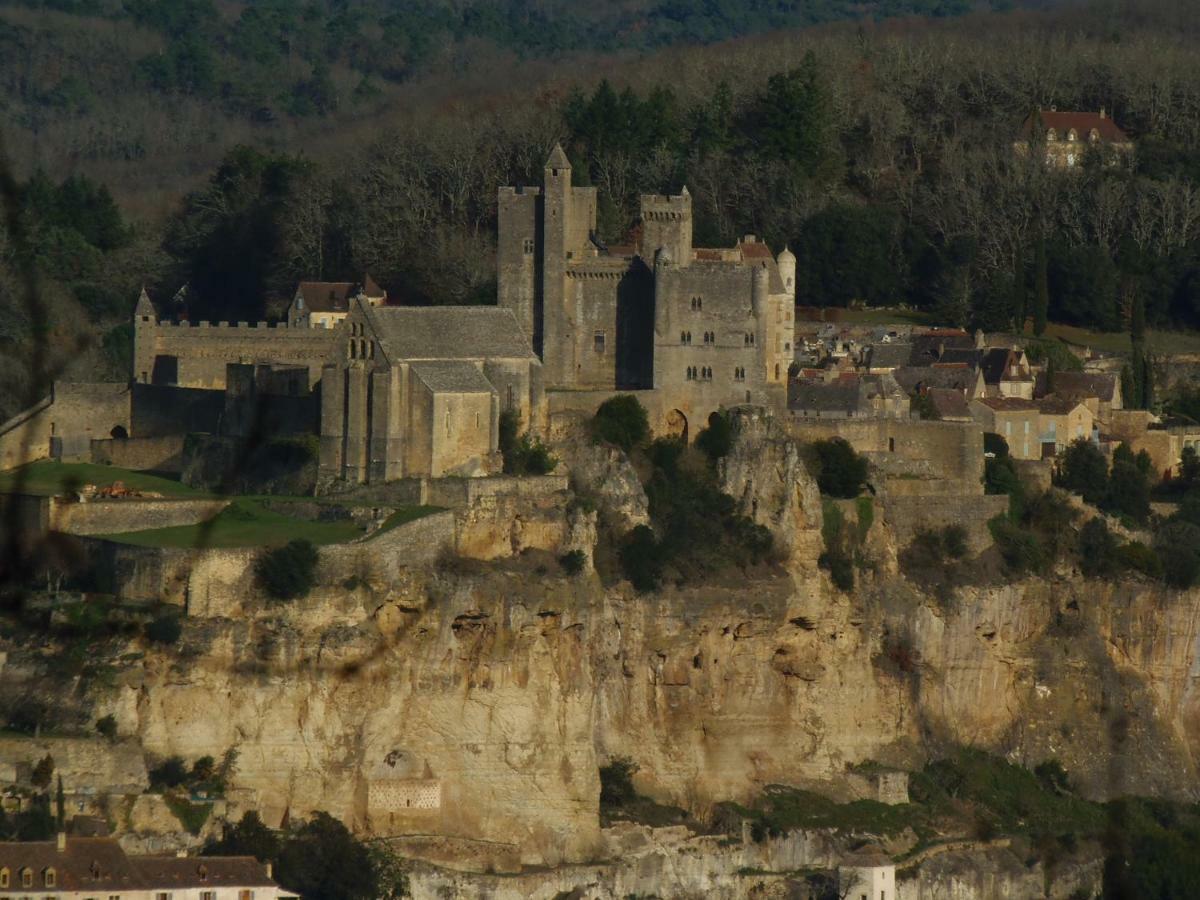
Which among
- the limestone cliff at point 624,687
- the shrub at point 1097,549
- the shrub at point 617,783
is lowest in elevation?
the shrub at point 617,783

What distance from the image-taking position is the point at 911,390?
2404 inches

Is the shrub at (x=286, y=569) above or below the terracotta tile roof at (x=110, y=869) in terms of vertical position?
above

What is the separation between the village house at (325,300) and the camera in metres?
61.7

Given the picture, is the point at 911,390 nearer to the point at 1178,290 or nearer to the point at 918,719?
the point at 918,719

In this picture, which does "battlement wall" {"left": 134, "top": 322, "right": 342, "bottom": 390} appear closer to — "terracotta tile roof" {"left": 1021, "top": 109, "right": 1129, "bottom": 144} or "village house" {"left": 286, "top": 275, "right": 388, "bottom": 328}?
"village house" {"left": 286, "top": 275, "right": 388, "bottom": 328}

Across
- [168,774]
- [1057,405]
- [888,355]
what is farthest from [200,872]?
[888,355]

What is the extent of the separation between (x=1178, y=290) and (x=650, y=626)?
22.9 m

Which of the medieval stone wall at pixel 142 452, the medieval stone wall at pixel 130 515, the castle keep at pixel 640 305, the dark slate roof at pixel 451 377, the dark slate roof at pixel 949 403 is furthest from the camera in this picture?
the dark slate roof at pixel 949 403

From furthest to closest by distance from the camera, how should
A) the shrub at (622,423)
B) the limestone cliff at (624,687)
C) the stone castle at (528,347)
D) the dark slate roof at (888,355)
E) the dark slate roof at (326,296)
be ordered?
1. the dark slate roof at (888,355)
2. the dark slate roof at (326,296)
3. the shrub at (622,423)
4. the stone castle at (528,347)
5. the limestone cliff at (624,687)

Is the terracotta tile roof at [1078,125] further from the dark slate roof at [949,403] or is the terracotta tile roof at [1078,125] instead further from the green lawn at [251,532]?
the green lawn at [251,532]

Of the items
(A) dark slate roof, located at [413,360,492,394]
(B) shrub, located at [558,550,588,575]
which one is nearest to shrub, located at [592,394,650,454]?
(A) dark slate roof, located at [413,360,492,394]

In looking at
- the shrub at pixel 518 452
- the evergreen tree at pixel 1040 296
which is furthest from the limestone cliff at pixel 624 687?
the evergreen tree at pixel 1040 296

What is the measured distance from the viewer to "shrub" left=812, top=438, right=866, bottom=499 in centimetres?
5650

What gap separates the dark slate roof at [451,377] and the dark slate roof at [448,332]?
223 mm
